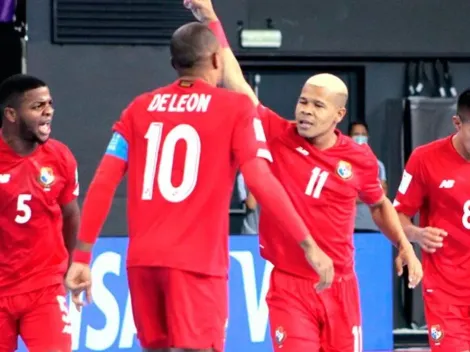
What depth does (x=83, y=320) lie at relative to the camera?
966cm

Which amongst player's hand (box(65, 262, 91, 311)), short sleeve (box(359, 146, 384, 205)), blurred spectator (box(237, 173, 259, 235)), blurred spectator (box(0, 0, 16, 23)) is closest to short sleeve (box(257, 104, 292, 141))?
short sleeve (box(359, 146, 384, 205))

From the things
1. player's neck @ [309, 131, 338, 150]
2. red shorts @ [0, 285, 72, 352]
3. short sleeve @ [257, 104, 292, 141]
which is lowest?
red shorts @ [0, 285, 72, 352]

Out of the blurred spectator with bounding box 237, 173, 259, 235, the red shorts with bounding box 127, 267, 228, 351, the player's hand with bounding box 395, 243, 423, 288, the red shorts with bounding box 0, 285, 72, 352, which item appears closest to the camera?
the red shorts with bounding box 127, 267, 228, 351

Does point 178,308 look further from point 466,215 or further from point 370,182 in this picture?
point 466,215

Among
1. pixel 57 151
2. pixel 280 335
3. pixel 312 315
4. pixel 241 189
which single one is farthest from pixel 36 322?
pixel 241 189

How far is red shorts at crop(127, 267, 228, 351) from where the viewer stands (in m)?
5.31

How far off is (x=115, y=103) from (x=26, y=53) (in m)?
1.04

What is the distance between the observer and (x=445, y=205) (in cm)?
705

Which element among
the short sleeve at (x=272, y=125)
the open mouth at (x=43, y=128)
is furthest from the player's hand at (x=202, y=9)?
the open mouth at (x=43, y=128)

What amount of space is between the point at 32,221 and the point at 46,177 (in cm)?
28

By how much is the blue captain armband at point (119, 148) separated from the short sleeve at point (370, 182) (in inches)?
69.9

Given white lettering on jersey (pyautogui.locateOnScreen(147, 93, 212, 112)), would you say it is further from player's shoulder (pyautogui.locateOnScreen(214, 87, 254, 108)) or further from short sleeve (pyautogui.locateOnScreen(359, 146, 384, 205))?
short sleeve (pyautogui.locateOnScreen(359, 146, 384, 205))

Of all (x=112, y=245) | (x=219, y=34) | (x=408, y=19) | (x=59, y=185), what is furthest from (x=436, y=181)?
(x=408, y=19)

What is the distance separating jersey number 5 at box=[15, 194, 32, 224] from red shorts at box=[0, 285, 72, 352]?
0.42 meters
